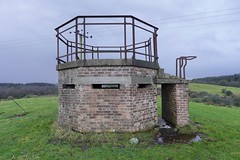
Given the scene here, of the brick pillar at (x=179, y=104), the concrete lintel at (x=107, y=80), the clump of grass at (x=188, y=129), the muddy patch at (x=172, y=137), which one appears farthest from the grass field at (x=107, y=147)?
the concrete lintel at (x=107, y=80)

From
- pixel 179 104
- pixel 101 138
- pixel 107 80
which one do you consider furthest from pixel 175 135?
pixel 107 80

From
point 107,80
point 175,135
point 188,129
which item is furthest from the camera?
point 188,129

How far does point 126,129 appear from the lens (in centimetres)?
731

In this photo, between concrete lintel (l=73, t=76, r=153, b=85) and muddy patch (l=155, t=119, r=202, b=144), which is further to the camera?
concrete lintel (l=73, t=76, r=153, b=85)

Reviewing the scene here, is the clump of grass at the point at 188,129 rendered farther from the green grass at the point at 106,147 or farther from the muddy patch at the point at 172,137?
the green grass at the point at 106,147

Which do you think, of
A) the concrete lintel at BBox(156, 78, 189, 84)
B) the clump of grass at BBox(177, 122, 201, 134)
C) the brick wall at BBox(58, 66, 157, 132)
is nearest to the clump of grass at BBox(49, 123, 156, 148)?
the brick wall at BBox(58, 66, 157, 132)

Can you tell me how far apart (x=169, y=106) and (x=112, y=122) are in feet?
10.2

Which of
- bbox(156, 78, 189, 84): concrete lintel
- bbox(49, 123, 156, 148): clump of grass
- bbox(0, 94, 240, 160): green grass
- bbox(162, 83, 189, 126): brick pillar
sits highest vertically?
bbox(156, 78, 189, 84): concrete lintel

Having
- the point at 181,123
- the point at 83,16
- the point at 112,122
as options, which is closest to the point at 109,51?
the point at 83,16

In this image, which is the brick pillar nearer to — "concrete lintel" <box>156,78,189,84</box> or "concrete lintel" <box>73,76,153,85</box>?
"concrete lintel" <box>156,78,189,84</box>

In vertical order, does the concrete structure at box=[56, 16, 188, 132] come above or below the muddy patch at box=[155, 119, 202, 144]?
above

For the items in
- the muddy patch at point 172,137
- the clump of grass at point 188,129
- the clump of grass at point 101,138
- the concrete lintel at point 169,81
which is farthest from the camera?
the concrete lintel at point 169,81

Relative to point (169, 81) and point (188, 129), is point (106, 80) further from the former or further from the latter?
point (188, 129)

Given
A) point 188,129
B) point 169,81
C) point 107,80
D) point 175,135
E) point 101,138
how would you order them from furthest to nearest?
1. point 169,81
2. point 188,129
3. point 175,135
4. point 107,80
5. point 101,138
